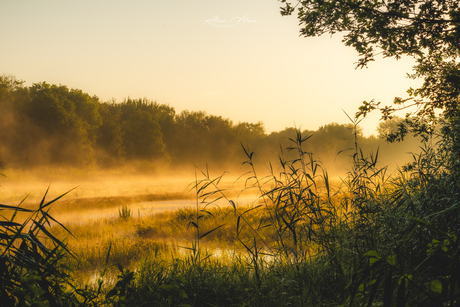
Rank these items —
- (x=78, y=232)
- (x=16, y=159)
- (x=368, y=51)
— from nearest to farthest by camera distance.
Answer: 1. (x=368, y=51)
2. (x=78, y=232)
3. (x=16, y=159)

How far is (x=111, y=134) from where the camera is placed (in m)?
33.8

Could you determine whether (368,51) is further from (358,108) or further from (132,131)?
(132,131)

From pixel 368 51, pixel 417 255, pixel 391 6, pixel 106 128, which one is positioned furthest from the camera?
pixel 106 128

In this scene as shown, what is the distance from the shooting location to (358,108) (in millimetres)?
5559

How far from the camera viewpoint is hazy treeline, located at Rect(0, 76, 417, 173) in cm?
2805

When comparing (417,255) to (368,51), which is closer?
(417,255)

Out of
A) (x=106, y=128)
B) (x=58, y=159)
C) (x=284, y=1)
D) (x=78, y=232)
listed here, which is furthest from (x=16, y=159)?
(x=284, y=1)

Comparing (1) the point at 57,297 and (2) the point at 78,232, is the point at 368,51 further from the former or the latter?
(2) the point at 78,232

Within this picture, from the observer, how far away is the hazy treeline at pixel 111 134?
2805 centimetres

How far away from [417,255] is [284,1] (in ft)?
15.8

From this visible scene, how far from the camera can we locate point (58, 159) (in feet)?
94.4

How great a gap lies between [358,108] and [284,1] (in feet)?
8.35

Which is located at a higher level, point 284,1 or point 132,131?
point 132,131

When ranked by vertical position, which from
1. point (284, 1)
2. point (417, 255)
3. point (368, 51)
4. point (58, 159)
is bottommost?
point (417, 255)
